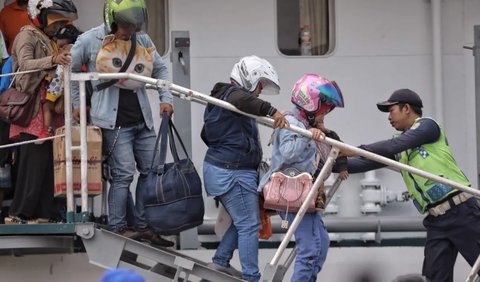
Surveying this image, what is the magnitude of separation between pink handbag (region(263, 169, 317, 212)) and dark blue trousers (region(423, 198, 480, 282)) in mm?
974

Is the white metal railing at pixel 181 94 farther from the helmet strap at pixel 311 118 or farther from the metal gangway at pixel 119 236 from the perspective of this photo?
the helmet strap at pixel 311 118

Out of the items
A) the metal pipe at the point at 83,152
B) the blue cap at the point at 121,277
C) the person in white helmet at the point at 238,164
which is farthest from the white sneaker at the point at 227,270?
the blue cap at the point at 121,277

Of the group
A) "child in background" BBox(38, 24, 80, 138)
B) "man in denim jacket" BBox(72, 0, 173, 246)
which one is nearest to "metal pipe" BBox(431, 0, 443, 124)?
"man in denim jacket" BBox(72, 0, 173, 246)

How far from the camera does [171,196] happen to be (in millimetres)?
9328

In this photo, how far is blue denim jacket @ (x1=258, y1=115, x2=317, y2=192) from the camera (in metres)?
9.24

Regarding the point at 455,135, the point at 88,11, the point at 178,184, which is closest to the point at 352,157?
the point at 178,184

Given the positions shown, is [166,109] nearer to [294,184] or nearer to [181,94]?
[181,94]

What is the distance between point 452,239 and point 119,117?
94.2 inches

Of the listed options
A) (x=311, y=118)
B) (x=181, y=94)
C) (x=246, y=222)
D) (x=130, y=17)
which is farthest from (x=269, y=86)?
(x=130, y=17)

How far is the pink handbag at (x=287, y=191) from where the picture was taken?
9.21 meters

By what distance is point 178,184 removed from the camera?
30.7 feet

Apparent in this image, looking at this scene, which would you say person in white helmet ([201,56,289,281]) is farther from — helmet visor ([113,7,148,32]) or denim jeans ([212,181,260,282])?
helmet visor ([113,7,148,32])

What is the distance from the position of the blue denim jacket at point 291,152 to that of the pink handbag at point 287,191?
3.5 inches

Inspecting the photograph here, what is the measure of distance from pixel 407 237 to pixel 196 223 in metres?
2.65
